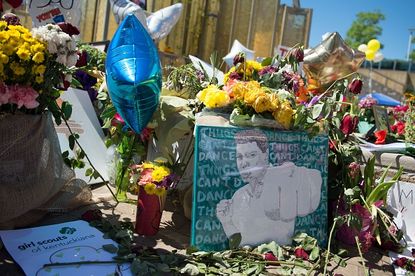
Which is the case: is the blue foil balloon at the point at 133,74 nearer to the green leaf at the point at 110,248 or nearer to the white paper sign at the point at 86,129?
the green leaf at the point at 110,248

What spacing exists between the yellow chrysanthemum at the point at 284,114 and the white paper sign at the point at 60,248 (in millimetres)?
1079

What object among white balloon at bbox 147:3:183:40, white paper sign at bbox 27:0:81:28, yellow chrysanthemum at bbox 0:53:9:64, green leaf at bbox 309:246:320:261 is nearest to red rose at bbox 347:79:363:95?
green leaf at bbox 309:246:320:261

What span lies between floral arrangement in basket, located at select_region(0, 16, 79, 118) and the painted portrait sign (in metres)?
0.79

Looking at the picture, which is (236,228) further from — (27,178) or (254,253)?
(27,178)

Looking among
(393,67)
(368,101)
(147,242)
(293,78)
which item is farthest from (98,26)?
(393,67)

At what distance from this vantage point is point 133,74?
2.01m

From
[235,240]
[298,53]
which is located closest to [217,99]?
[235,240]

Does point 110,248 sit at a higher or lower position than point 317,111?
lower

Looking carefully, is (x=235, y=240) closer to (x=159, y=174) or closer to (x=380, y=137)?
(x=159, y=174)

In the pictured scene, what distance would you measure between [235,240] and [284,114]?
0.73 m

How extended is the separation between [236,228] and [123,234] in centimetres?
57

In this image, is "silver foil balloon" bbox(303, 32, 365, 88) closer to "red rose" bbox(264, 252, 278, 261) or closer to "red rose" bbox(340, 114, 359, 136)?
"red rose" bbox(340, 114, 359, 136)

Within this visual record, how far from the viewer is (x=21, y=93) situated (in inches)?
67.6

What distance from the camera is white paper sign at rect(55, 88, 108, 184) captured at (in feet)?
9.24
